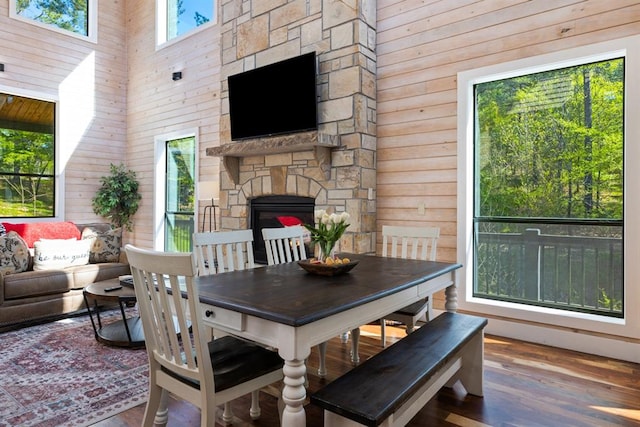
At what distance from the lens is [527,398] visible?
8.09 ft

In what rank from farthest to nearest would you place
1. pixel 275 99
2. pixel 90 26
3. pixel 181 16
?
1. pixel 90 26
2. pixel 181 16
3. pixel 275 99

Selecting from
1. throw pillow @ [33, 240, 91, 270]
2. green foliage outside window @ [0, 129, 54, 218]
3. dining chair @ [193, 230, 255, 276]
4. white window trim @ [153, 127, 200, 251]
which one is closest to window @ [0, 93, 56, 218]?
green foliage outside window @ [0, 129, 54, 218]

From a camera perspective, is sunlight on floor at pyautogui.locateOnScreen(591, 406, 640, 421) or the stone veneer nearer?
sunlight on floor at pyautogui.locateOnScreen(591, 406, 640, 421)

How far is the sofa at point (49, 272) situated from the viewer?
3.79 meters

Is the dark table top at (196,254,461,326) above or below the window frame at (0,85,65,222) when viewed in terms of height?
below

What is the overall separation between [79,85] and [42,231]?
306cm

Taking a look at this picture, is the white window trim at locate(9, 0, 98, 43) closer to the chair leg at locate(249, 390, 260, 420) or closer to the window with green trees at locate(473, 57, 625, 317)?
the window with green trees at locate(473, 57, 625, 317)

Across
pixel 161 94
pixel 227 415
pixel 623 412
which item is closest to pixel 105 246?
pixel 161 94

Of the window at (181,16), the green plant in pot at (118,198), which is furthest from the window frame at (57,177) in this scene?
the window at (181,16)

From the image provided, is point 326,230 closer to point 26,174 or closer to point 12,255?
point 12,255

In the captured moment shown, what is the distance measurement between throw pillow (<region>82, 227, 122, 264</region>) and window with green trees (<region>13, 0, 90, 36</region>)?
4011 millimetres

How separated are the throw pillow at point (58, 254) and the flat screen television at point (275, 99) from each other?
2154 mm

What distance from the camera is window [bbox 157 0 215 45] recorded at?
6156 millimetres

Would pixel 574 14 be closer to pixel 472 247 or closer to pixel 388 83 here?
pixel 388 83
